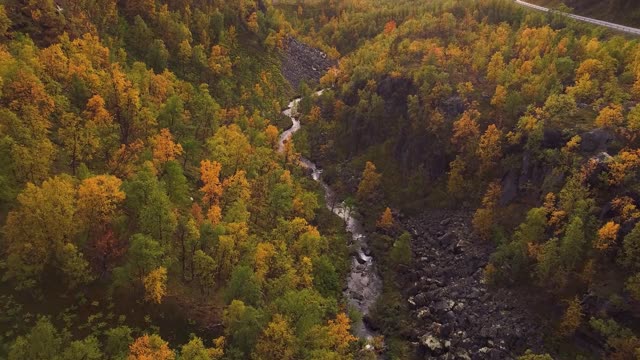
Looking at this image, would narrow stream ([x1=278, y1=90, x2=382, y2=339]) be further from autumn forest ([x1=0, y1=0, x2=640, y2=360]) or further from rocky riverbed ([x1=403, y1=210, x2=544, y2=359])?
rocky riverbed ([x1=403, y1=210, x2=544, y2=359])

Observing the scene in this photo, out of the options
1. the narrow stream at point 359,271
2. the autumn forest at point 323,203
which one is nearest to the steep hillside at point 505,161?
the autumn forest at point 323,203

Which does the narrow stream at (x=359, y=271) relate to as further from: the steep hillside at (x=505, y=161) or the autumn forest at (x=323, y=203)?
the steep hillside at (x=505, y=161)

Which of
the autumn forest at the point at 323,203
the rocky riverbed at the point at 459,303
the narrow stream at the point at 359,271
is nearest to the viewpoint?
the autumn forest at the point at 323,203

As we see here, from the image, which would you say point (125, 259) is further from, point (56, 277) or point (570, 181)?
point (570, 181)

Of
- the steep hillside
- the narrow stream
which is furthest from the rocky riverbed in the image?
the narrow stream

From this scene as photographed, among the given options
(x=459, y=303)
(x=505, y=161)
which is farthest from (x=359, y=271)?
(x=505, y=161)

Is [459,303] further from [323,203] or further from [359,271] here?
[323,203]
